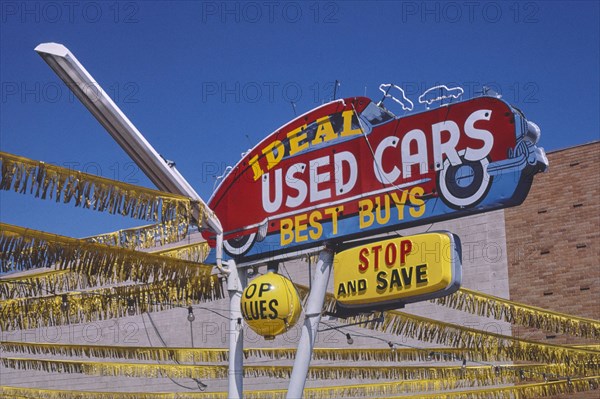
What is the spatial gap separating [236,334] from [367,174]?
3.04 meters

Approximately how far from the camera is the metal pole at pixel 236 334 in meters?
12.5

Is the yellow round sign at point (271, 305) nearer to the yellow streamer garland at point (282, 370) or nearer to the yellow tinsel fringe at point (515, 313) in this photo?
the yellow tinsel fringe at point (515, 313)

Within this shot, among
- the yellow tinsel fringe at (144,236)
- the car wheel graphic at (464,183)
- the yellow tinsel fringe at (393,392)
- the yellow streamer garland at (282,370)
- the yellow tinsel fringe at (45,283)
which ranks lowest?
the yellow tinsel fringe at (393,392)

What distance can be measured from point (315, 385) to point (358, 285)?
10930mm

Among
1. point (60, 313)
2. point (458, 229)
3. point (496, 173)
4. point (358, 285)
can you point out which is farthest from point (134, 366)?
point (458, 229)

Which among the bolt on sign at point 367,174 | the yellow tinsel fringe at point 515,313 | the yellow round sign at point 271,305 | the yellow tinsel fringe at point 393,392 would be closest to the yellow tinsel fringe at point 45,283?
the yellow round sign at point 271,305

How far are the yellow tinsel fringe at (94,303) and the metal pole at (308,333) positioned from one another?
5.54 feet

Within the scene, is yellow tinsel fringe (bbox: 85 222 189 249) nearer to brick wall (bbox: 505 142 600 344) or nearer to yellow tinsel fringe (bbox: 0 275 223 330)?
yellow tinsel fringe (bbox: 0 275 223 330)

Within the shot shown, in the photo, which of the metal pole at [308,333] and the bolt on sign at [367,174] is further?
the metal pole at [308,333]

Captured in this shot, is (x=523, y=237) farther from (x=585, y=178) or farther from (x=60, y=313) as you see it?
(x=60, y=313)

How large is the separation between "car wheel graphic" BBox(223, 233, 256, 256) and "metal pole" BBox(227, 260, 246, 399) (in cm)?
17

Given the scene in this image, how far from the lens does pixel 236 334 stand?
12.7 metres

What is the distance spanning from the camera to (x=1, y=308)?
39.1 feet

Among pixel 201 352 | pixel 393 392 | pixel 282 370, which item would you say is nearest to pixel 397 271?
pixel 201 352
